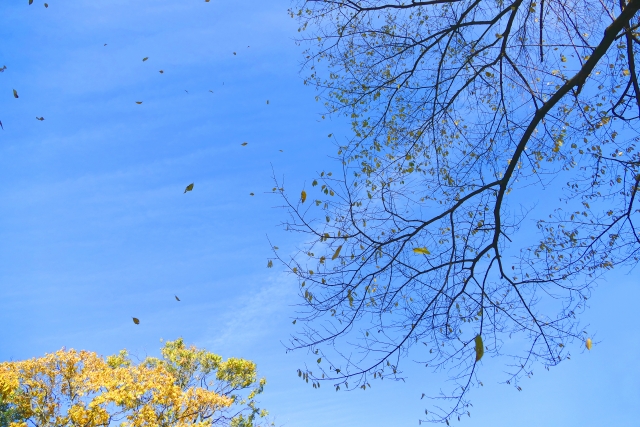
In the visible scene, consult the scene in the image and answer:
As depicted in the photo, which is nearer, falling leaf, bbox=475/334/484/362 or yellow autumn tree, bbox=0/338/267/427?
falling leaf, bbox=475/334/484/362

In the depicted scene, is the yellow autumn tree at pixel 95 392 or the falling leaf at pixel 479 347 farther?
the yellow autumn tree at pixel 95 392

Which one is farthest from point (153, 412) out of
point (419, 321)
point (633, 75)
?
point (633, 75)

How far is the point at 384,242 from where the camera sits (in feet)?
16.3

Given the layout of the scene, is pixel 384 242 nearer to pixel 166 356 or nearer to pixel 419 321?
pixel 419 321

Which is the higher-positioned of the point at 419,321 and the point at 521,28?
the point at 521,28

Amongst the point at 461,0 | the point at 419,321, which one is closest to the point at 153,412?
the point at 419,321

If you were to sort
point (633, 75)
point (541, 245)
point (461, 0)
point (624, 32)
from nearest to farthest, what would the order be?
point (624, 32) < point (633, 75) < point (541, 245) < point (461, 0)

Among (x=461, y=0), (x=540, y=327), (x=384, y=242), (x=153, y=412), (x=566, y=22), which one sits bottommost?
(x=540, y=327)

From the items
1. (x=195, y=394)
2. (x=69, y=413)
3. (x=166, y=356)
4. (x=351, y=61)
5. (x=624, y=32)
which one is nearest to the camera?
(x=624, y=32)

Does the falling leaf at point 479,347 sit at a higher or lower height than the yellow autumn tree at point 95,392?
lower

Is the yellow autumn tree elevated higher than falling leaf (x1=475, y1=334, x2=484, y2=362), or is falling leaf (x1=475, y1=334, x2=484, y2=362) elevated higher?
the yellow autumn tree

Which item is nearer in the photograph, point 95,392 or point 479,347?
point 479,347

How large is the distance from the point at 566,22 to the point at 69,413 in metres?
11.6

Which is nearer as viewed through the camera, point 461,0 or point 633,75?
point 633,75
